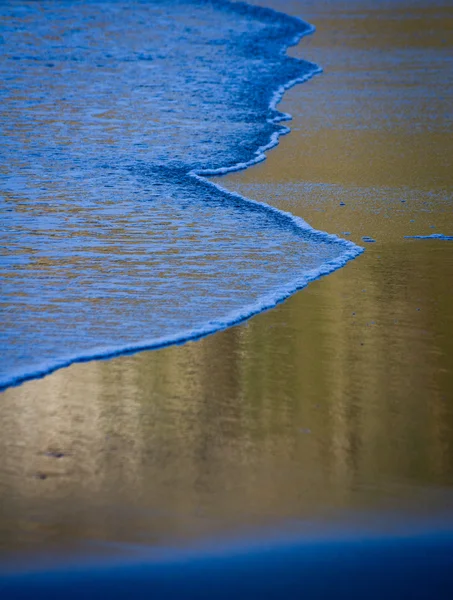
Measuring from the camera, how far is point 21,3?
66.7 ft

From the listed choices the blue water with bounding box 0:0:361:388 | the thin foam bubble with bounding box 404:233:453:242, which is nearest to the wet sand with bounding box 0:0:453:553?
the thin foam bubble with bounding box 404:233:453:242

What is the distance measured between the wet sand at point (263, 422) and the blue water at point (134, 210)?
27cm

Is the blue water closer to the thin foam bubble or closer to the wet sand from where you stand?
the wet sand

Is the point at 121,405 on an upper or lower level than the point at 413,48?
lower

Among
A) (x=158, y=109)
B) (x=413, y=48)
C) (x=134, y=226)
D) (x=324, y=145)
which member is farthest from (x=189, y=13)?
(x=134, y=226)

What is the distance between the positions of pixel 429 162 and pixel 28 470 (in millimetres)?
5412

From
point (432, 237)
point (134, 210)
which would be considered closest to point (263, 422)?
point (432, 237)

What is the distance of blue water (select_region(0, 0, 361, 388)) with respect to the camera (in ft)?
14.0

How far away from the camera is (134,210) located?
6.21 meters

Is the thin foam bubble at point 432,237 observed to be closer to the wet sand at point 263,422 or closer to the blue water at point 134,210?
the wet sand at point 263,422

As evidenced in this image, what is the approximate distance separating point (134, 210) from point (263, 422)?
3.27 meters

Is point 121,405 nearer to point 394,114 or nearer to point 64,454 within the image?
point 64,454

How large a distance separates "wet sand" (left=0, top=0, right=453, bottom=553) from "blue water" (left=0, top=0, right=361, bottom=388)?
Answer: 27 cm

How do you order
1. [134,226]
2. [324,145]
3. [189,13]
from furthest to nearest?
[189,13], [324,145], [134,226]
